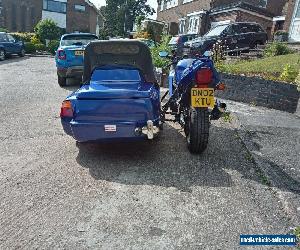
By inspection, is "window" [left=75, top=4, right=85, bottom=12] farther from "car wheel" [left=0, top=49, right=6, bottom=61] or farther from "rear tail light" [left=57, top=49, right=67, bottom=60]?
"rear tail light" [left=57, top=49, right=67, bottom=60]

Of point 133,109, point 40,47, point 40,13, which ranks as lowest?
point 40,47

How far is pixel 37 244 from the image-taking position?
2.69m

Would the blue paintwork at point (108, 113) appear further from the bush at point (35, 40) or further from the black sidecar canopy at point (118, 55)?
the bush at point (35, 40)

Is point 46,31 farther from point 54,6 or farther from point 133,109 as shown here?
point 133,109

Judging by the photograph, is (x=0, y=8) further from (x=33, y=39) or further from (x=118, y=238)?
(x=118, y=238)

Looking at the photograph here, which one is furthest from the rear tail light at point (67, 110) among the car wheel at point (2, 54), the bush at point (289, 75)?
the car wheel at point (2, 54)

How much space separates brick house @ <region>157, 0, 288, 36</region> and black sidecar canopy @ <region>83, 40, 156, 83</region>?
20424 millimetres

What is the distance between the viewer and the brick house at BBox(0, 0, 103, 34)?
4138 centimetres

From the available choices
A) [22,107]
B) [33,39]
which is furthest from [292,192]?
[33,39]

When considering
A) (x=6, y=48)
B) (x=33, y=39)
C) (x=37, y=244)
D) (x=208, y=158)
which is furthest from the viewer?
(x=33, y=39)

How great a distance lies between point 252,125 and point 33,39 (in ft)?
103

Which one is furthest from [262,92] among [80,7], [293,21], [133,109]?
[80,7]

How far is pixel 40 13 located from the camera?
42.2 metres

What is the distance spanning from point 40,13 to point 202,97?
4367 centimetres
